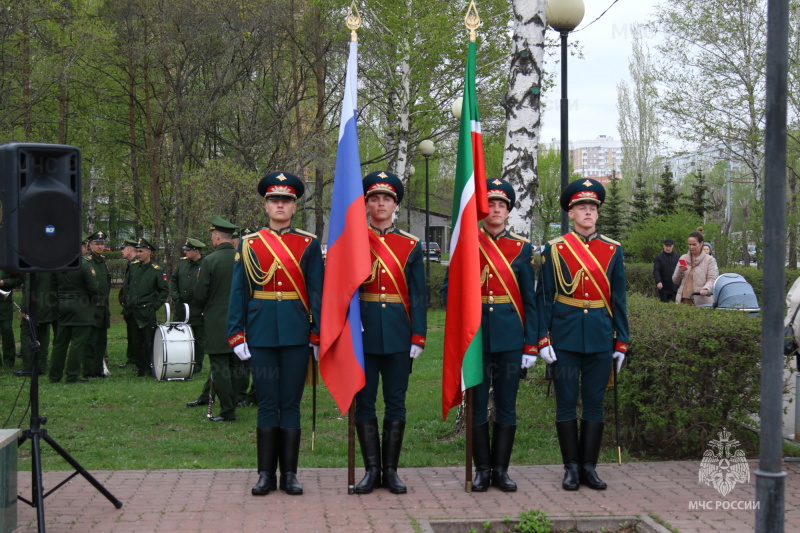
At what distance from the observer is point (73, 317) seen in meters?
12.7

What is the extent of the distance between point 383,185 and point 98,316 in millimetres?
7923

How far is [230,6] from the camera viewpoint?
23281mm

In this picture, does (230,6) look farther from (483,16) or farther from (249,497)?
(249,497)

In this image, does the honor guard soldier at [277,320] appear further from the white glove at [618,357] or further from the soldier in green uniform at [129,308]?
Result: the soldier in green uniform at [129,308]

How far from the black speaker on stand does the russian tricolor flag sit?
5.67 ft

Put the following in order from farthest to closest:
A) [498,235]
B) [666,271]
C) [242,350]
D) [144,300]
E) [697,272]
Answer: [666,271] < [697,272] < [144,300] < [498,235] < [242,350]

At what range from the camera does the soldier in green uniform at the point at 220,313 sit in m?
9.59

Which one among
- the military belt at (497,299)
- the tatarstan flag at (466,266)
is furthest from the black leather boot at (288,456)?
the military belt at (497,299)

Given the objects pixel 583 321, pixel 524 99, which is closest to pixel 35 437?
pixel 583 321

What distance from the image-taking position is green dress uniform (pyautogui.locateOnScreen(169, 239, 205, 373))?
13066mm

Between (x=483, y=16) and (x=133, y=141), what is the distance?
1127 centimetres

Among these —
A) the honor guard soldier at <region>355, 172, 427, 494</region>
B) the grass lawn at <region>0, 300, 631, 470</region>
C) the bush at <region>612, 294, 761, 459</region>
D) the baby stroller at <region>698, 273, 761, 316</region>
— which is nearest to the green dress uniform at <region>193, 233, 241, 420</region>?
the grass lawn at <region>0, 300, 631, 470</region>

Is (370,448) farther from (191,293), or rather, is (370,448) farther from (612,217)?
(612,217)

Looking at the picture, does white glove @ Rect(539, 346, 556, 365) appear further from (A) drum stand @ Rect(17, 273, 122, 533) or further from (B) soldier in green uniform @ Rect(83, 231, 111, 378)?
(B) soldier in green uniform @ Rect(83, 231, 111, 378)
